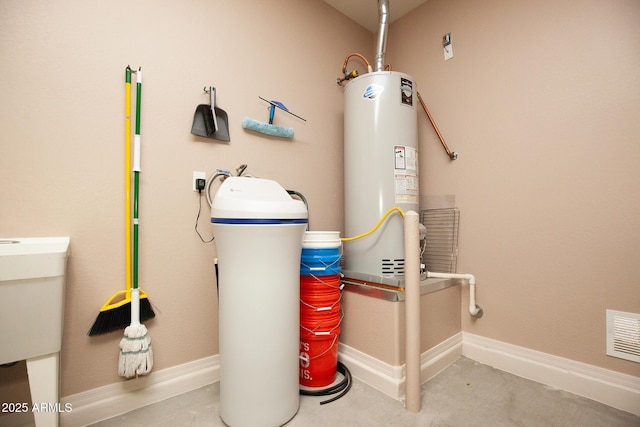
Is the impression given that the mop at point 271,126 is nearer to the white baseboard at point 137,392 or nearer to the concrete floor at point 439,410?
the white baseboard at point 137,392

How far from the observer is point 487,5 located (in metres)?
1.72

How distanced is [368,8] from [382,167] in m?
1.34

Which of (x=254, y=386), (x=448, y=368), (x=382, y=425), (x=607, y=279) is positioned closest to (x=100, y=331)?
(x=254, y=386)

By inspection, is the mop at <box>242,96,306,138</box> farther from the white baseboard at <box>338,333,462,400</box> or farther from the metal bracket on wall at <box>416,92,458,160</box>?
the white baseboard at <box>338,333,462,400</box>

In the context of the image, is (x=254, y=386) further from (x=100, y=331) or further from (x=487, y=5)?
(x=487, y=5)

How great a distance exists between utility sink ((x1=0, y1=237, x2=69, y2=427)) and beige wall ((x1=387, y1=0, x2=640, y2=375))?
1.94m

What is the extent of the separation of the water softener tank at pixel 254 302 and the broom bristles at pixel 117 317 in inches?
15.8

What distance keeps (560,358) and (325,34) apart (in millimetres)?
2358

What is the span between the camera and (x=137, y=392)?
4.06 ft

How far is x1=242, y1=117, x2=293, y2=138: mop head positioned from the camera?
61.2 inches

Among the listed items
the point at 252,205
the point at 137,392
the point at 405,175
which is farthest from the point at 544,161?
the point at 137,392

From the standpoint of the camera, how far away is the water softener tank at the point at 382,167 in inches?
60.9

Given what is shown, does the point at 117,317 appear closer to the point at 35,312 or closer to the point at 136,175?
the point at 35,312

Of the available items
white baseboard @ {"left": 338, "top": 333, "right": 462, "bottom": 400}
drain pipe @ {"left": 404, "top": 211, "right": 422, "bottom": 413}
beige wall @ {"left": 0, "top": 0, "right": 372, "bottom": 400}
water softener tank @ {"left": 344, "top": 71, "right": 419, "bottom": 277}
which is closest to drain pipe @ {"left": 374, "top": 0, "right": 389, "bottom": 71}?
water softener tank @ {"left": 344, "top": 71, "right": 419, "bottom": 277}
